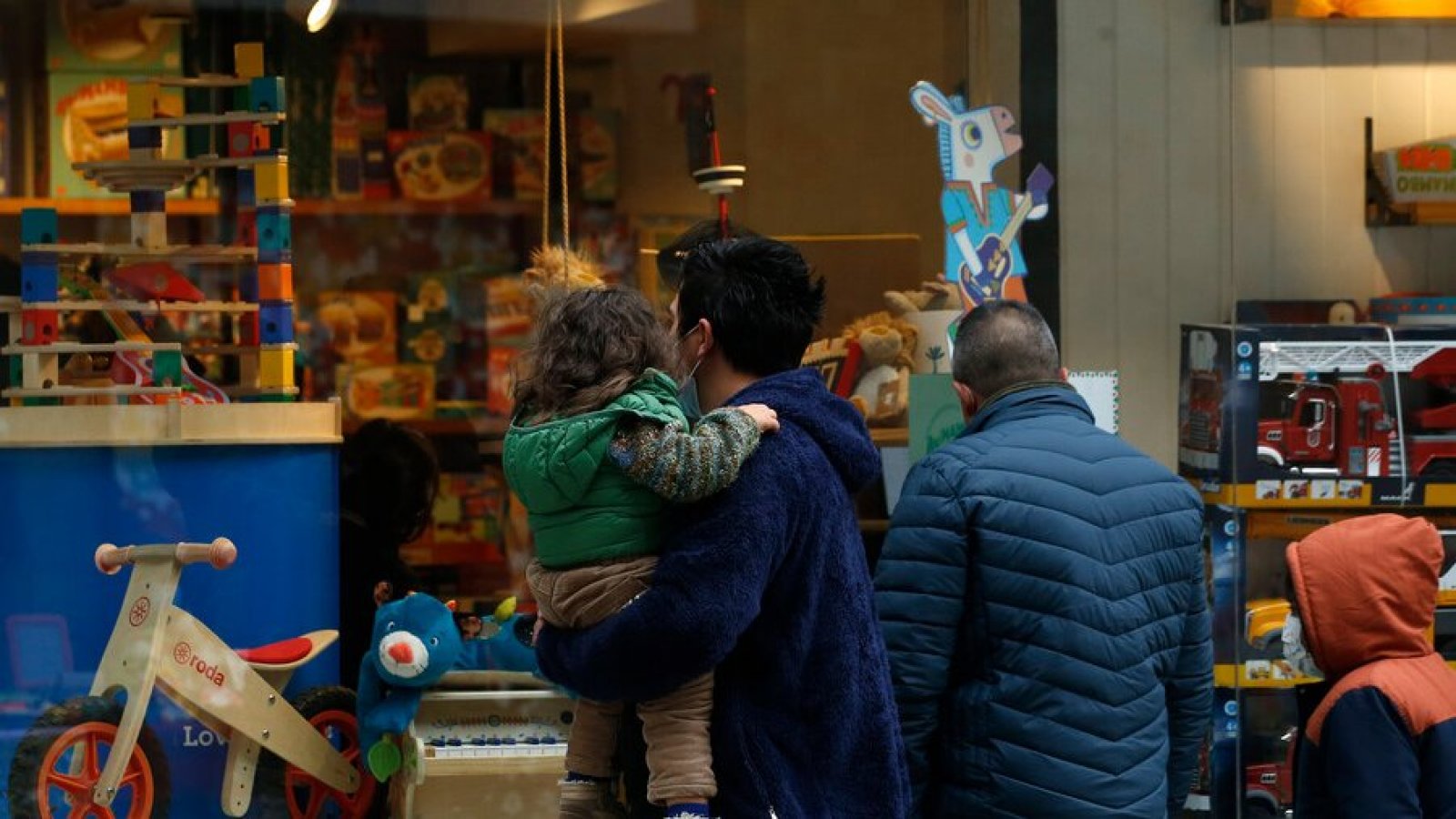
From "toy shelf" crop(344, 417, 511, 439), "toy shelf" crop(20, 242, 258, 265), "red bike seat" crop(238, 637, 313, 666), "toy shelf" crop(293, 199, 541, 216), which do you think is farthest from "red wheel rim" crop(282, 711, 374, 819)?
"toy shelf" crop(293, 199, 541, 216)

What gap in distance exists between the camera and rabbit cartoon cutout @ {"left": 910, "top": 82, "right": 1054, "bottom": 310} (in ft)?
17.4

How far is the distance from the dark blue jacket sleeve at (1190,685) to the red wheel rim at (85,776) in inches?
88.9

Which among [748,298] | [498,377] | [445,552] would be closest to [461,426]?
[498,377]

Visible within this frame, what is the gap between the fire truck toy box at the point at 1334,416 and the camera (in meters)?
5.34

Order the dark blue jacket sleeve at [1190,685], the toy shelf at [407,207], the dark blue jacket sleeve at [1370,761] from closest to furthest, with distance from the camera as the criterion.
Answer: the dark blue jacket sleeve at [1370,761] < the dark blue jacket sleeve at [1190,685] < the toy shelf at [407,207]

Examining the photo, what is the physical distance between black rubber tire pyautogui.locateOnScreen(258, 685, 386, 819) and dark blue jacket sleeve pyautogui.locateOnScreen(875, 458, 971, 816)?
1.52 metres

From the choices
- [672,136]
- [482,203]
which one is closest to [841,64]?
[672,136]

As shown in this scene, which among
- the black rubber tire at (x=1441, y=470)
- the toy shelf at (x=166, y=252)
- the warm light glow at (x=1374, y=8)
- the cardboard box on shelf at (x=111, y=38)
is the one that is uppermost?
the warm light glow at (x=1374, y=8)

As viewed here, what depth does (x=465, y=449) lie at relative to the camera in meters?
4.82

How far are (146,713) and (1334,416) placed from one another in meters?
3.16

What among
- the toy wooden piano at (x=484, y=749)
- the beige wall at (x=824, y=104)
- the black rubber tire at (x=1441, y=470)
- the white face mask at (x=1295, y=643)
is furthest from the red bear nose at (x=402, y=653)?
the black rubber tire at (x=1441, y=470)

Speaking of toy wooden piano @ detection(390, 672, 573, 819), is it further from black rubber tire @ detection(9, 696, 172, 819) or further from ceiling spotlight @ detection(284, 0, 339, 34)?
ceiling spotlight @ detection(284, 0, 339, 34)

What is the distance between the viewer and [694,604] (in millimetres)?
2848

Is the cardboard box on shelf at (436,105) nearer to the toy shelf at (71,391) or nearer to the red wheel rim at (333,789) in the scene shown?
the toy shelf at (71,391)
